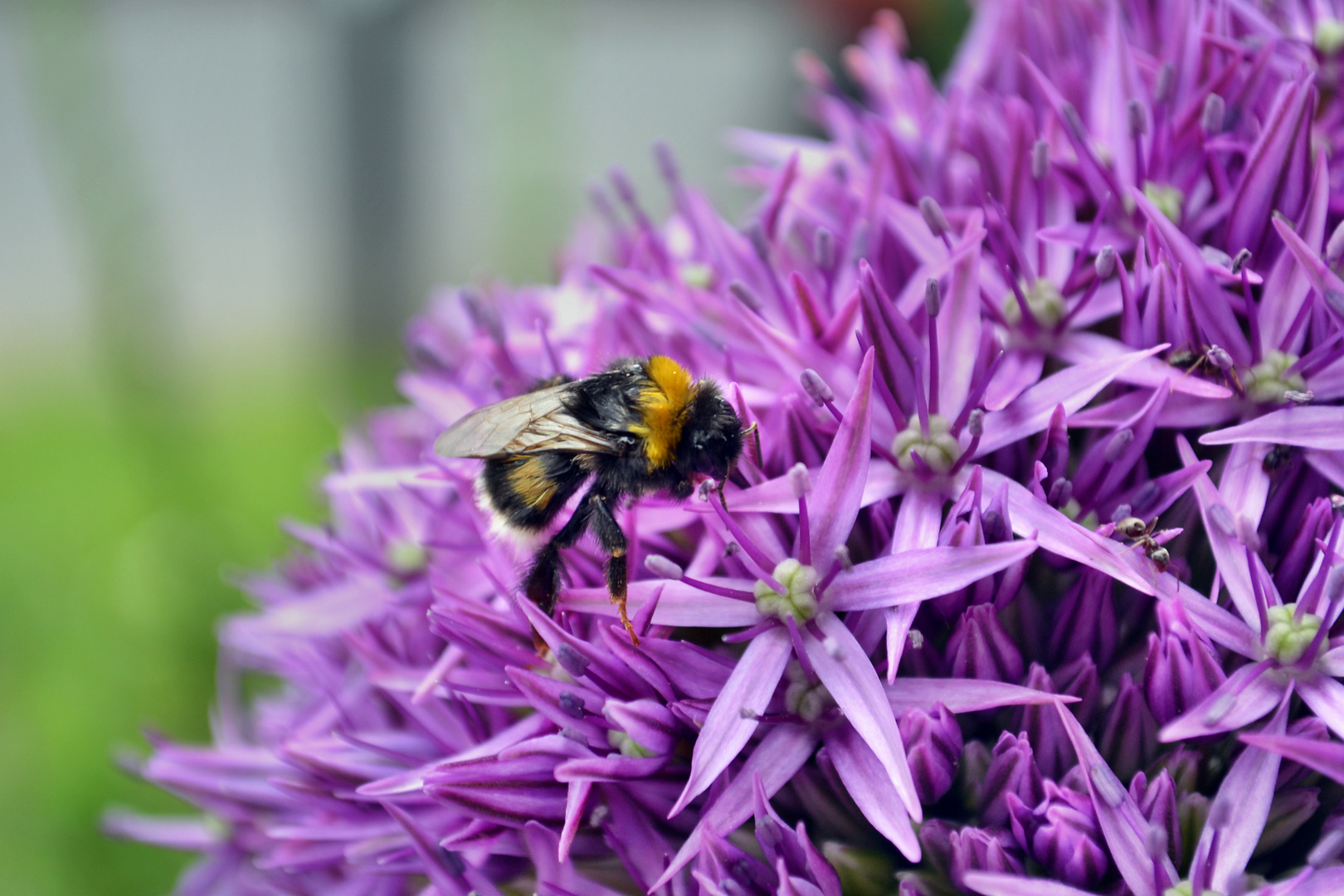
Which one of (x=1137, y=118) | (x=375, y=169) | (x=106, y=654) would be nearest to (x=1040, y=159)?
(x=1137, y=118)

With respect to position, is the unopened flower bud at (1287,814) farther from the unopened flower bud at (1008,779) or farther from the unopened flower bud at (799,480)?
the unopened flower bud at (799,480)

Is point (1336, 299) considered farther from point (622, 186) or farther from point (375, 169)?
point (375, 169)

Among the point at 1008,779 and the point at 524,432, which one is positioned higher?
the point at 524,432

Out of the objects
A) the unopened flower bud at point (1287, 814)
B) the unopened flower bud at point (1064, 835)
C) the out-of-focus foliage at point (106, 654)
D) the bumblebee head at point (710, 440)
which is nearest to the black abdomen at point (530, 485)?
the bumblebee head at point (710, 440)

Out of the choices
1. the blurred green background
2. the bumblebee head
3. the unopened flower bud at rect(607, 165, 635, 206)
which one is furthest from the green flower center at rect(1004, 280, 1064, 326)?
the blurred green background

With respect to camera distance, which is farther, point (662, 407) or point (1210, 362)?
point (662, 407)

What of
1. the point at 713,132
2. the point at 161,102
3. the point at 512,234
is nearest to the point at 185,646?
the point at 512,234
